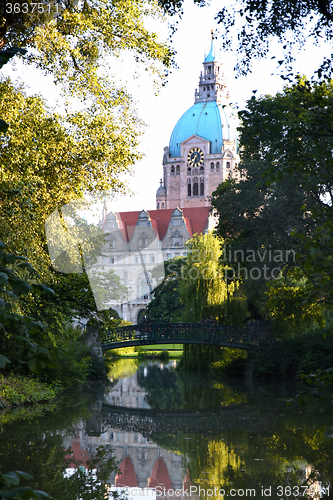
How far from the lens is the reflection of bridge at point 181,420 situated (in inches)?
500

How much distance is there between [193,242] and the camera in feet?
96.2

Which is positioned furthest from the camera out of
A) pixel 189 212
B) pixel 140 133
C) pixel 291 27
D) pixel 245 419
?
pixel 189 212

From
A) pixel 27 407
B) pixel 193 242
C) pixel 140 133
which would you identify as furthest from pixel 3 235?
pixel 193 242

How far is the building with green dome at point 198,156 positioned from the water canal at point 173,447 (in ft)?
239

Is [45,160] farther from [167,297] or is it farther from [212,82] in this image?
[212,82]

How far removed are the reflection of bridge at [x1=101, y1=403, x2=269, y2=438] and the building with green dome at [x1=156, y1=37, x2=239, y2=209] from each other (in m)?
72.7

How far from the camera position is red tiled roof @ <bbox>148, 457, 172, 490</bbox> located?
791cm

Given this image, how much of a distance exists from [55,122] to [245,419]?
8.23 m

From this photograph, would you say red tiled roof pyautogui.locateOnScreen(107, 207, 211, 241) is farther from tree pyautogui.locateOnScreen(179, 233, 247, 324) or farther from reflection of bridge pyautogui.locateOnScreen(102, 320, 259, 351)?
reflection of bridge pyautogui.locateOnScreen(102, 320, 259, 351)

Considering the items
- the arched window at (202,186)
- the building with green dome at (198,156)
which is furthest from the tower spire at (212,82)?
the arched window at (202,186)

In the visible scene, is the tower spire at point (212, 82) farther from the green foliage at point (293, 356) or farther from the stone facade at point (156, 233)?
the green foliage at point (293, 356)

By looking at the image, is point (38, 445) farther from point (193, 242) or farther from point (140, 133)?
point (193, 242)

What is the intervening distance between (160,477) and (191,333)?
1710 centimetres

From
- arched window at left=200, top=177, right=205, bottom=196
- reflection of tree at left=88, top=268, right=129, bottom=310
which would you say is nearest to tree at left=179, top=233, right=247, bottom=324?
reflection of tree at left=88, top=268, right=129, bottom=310
